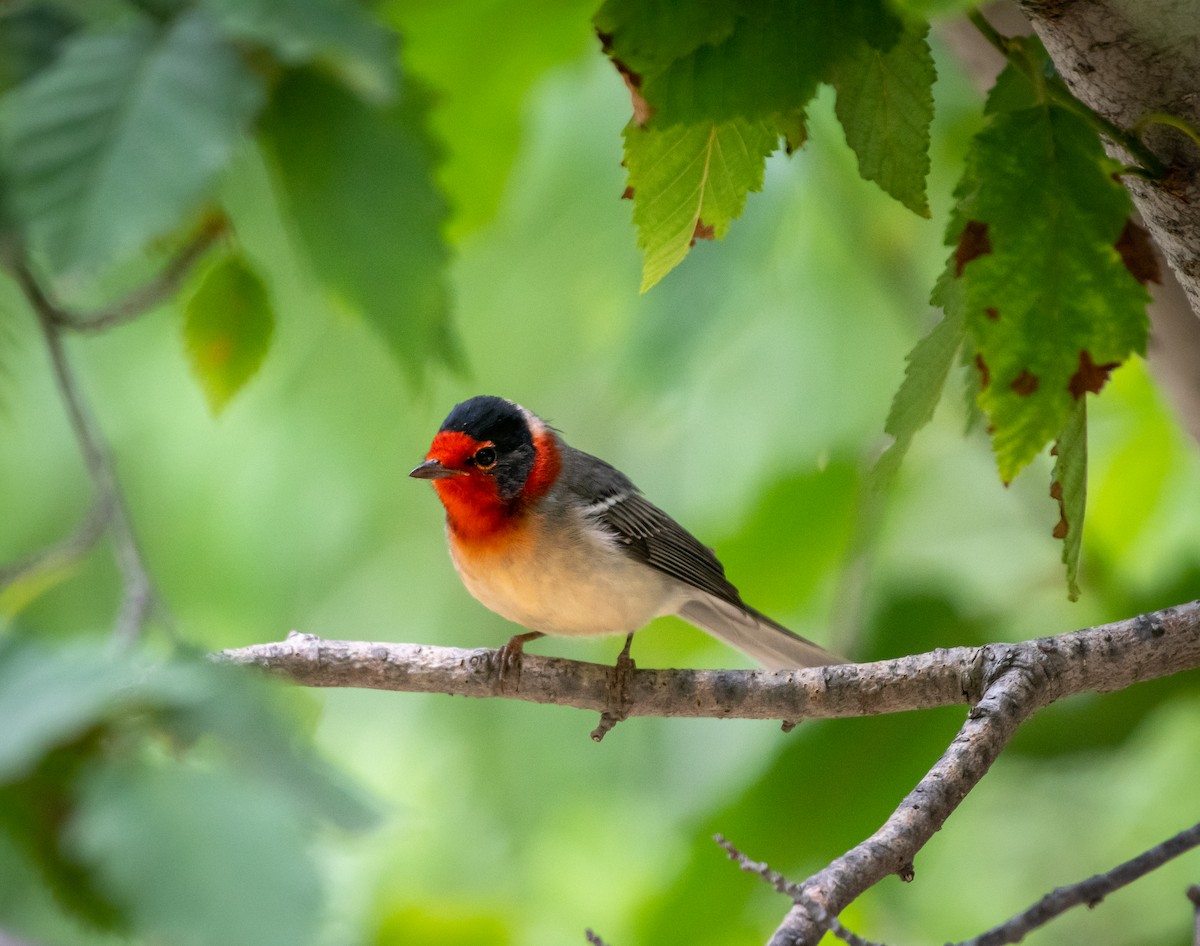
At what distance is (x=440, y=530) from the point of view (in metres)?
5.05

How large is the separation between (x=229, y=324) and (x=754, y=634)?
1900 millimetres

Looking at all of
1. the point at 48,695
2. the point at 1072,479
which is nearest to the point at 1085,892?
the point at 1072,479

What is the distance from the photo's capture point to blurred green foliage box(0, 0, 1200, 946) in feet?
2.29

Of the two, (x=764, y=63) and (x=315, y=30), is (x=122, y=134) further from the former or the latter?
(x=764, y=63)

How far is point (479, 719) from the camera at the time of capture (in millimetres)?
4477

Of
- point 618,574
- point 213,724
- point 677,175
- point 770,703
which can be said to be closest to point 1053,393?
point 677,175

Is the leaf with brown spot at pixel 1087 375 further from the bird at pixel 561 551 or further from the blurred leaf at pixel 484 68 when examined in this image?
the bird at pixel 561 551

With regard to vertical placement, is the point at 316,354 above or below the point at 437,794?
above

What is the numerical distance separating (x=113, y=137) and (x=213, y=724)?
519 millimetres

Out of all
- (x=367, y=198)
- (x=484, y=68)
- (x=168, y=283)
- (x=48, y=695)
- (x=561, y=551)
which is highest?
(x=484, y=68)

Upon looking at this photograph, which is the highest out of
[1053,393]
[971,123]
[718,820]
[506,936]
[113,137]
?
[971,123]

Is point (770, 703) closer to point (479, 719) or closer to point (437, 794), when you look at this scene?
point (479, 719)

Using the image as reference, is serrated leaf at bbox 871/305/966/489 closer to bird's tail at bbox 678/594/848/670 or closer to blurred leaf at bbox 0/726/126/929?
blurred leaf at bbox 0/726/126/929

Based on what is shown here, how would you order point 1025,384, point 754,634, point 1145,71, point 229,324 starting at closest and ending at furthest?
point 1025,384, point 1145,71, point 229,324, point 754,634
